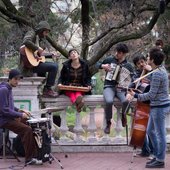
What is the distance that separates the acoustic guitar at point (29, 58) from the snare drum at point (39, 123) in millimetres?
1250

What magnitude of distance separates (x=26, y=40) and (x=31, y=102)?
1178mm

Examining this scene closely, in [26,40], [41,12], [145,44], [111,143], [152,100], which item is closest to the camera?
[152,100]

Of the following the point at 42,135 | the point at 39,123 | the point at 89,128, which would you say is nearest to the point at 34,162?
the point at 42,135

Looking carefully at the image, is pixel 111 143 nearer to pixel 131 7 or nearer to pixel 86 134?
pixel 86 134

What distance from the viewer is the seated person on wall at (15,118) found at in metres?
8.41

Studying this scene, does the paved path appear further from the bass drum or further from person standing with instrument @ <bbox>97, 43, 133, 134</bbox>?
person standing with instrument @ <bbox>97, 43, 133, 134</bbox>

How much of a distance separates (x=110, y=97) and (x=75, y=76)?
75cm

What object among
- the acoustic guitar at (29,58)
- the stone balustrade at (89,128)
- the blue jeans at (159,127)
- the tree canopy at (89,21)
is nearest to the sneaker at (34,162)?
the stone balustrade at (89,128)

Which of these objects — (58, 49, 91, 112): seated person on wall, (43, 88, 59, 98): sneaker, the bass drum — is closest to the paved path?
the bass drum

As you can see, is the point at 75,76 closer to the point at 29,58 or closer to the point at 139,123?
the point at 29,58

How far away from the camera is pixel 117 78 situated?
30.7ft

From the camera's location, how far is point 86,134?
32.4ft

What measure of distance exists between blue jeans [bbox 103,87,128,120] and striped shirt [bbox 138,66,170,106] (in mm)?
1024

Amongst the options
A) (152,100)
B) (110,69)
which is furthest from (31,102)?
(152,100)
